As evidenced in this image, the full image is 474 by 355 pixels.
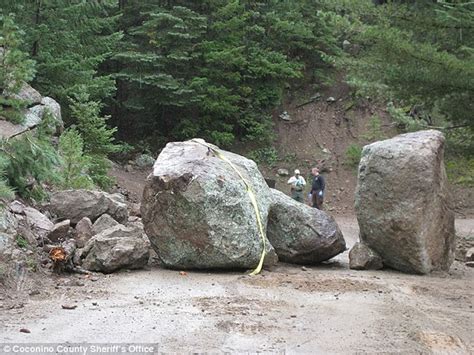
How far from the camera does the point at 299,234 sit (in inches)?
378

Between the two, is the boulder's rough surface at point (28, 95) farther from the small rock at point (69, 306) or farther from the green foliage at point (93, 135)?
the small rock at point (69, 306)

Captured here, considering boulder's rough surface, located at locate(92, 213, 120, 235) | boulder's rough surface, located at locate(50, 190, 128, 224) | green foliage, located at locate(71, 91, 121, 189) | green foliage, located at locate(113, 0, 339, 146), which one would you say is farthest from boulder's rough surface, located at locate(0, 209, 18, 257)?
green foliage, located at locate(113, 0, 339, 146)

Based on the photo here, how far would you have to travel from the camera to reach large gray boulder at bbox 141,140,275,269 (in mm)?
8234

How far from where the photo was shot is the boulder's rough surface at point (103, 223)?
8.99 metres

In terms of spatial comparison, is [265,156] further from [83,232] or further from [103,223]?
[83,232]

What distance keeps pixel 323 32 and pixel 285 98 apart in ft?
11.6

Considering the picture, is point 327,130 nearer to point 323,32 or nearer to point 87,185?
point 323,32

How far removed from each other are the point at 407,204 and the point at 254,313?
3867 mm

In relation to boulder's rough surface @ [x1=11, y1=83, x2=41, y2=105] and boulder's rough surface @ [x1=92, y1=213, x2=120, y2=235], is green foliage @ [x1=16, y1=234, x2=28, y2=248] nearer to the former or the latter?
boulder's rough surface @ [x1=92, y1=213, x2=120, y2=235]

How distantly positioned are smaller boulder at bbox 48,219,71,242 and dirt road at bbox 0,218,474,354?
1.36 metres

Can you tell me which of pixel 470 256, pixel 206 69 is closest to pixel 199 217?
pixel 470 256

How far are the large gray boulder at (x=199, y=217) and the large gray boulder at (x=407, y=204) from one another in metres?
2.04

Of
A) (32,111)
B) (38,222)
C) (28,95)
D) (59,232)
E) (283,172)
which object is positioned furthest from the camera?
(283,172)

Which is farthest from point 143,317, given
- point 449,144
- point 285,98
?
point 285,98
